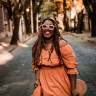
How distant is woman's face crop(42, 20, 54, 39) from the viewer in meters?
2.59

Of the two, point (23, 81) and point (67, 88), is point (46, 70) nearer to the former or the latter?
point (67, 88)

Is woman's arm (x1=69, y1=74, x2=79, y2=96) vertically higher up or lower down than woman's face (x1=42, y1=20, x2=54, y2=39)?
lower down

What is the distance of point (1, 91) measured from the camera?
528 cm

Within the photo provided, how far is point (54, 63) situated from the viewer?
2.49 m

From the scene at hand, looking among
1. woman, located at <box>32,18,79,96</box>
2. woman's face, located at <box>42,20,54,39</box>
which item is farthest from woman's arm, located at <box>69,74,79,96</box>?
woman's face, located at <box>42,20,54,39</box>

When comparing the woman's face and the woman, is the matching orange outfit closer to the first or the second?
the woman

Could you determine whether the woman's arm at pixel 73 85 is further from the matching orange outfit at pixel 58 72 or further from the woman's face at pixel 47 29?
the woman's face at pixel 47 29

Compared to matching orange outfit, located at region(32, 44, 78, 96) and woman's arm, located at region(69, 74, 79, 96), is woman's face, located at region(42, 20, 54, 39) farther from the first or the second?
woman's arm, located at region(69, 74, 79, 96)

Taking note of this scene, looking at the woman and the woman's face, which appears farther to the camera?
the woman's face

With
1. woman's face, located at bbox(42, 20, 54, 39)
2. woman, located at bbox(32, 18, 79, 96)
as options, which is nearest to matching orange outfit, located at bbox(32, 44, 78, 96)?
woman, located at bbox(32, 18, 79, 96)

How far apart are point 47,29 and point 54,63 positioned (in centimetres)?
44

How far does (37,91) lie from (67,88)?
37cm

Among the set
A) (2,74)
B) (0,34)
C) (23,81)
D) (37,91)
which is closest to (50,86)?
(37,91)

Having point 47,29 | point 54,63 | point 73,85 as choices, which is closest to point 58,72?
point 54,63
